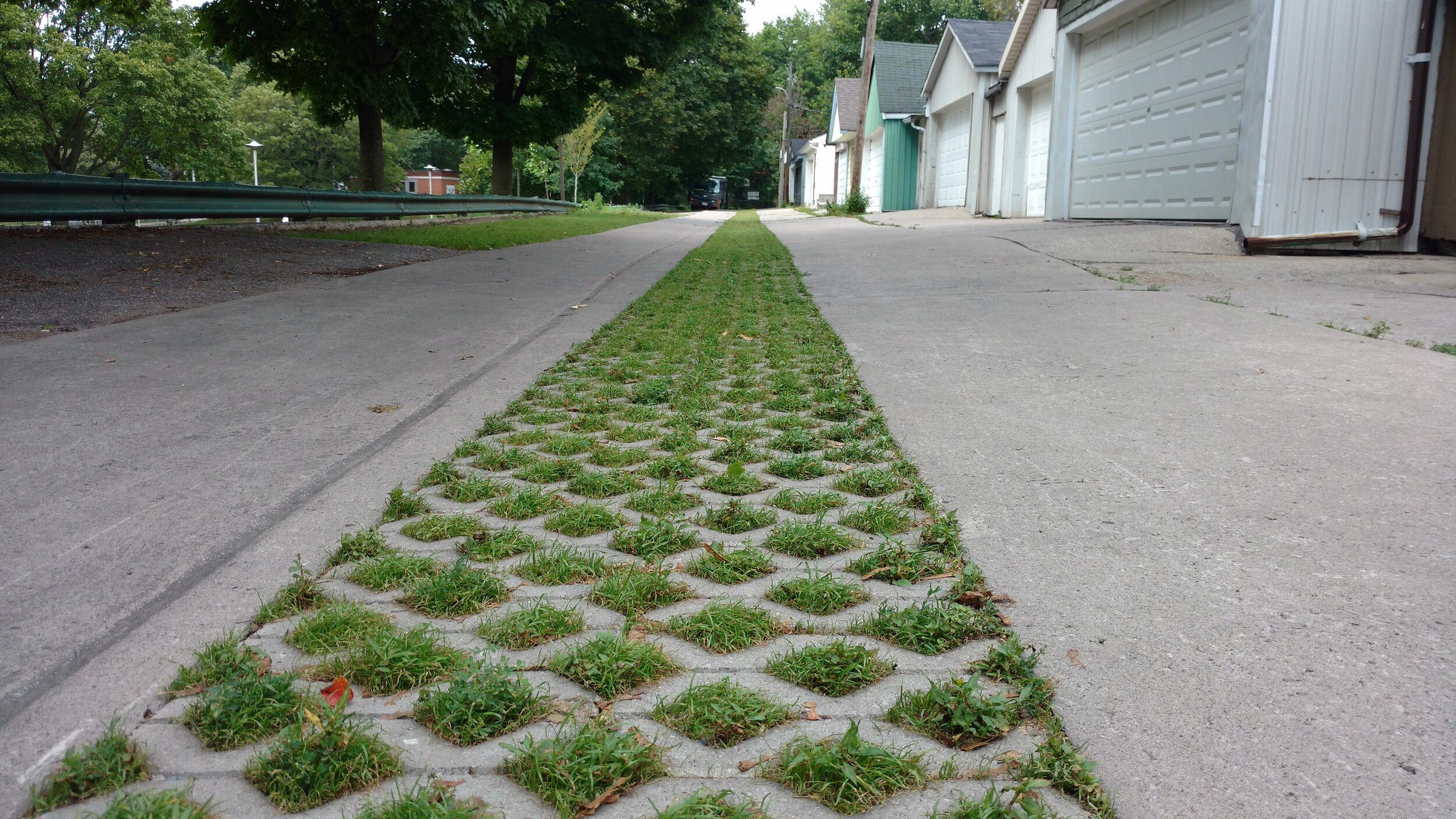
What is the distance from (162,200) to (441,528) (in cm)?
1168

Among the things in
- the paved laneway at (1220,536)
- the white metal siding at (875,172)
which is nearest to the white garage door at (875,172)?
the white metal siding at (875,172)

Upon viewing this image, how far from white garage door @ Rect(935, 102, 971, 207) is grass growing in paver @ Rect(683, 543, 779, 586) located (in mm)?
23453

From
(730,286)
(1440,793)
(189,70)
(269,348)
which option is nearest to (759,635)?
(1440,793)

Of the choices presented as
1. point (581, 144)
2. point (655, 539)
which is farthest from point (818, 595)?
point (581, 144)

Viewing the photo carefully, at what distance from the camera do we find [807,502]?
3361 mm

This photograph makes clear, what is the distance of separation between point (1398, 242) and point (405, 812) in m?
13.2

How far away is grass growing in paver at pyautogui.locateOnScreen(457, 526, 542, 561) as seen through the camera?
2.90 m

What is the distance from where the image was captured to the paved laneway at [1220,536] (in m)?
1.86

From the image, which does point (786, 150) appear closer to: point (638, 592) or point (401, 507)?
point (401, 507)

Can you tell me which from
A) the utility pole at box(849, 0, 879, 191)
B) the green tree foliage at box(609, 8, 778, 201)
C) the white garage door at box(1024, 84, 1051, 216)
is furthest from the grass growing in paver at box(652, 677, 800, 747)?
the green tree foliage at box(609, 8, 778, 201)

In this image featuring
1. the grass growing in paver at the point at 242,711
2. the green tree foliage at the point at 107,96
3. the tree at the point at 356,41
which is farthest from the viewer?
the green tree foliage at the point at 107,96

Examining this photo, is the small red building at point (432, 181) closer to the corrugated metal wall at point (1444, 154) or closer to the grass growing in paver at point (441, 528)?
the corrugated metal wall at point (1444, 154)

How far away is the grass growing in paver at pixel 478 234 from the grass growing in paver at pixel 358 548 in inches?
427

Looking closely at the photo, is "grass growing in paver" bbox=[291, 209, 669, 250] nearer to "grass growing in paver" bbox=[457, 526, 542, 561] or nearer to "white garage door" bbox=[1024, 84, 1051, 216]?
"white garage door" bbox=[1024, 84, 1051, 216]
